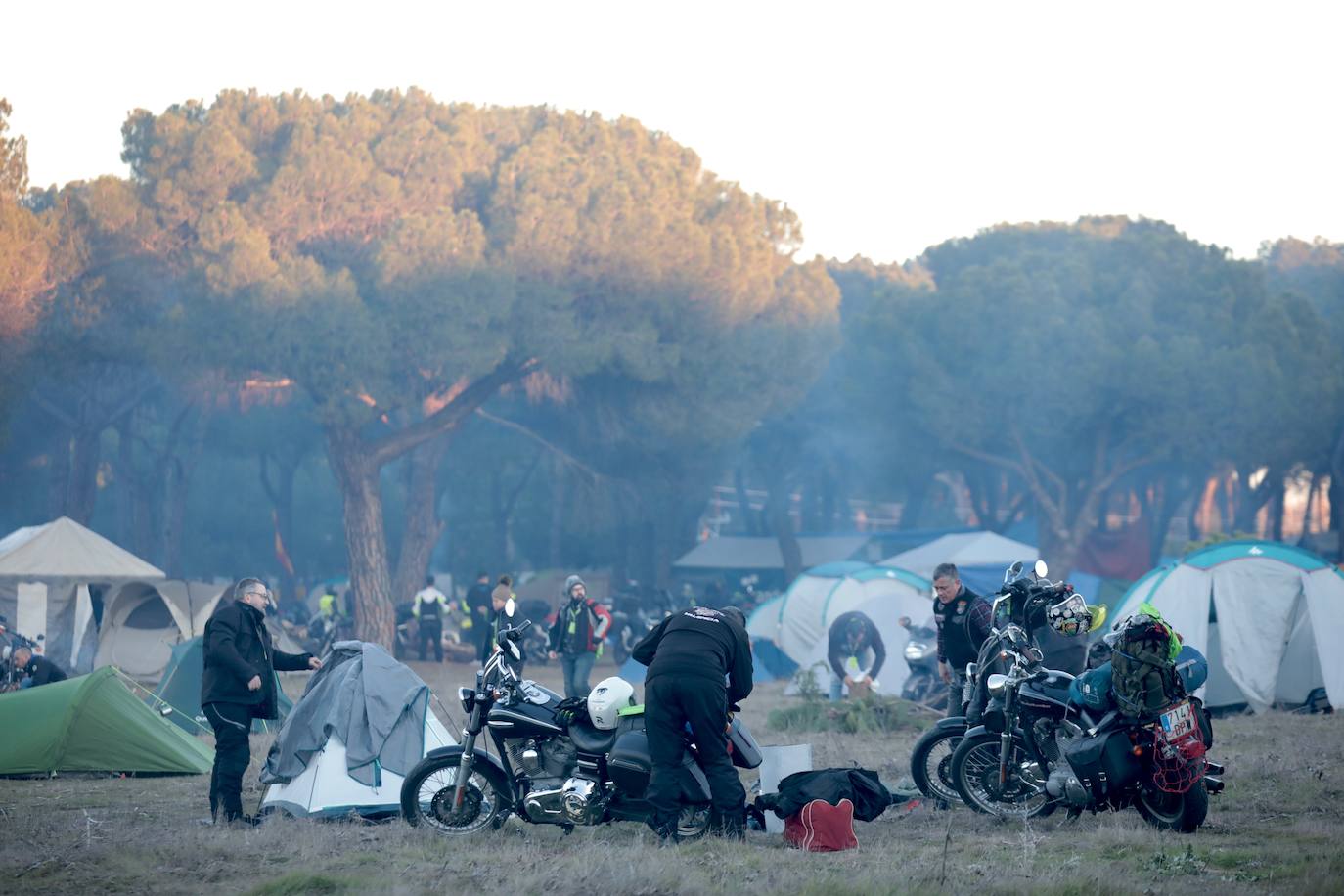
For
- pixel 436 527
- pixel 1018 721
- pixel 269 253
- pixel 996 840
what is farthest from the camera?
pixel 436 527

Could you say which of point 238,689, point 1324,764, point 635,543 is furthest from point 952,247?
point 238,689

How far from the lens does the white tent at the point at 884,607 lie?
61.7 feet

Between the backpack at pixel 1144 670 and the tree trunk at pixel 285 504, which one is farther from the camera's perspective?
the tree trunk at pixel 285 504

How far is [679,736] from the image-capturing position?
749 centimetres

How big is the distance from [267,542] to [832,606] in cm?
3255

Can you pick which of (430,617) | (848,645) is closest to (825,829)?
(848,645)

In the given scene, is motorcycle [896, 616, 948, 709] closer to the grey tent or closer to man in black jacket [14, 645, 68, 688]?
the grey tent

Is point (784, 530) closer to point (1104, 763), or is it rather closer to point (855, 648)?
point (855, 648)

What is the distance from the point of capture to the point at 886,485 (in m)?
41.2

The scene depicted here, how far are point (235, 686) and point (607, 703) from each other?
229 centimetres

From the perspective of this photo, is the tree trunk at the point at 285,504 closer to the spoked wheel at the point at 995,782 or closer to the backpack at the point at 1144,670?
the spoked wheel at the point at 995,782

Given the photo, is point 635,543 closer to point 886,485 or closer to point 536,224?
point 886,485

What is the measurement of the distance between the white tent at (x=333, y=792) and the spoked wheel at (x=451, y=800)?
2.08 ft

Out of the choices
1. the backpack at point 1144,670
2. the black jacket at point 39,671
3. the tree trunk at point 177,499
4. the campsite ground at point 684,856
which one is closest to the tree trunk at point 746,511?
the tree trunk at point 177,499
